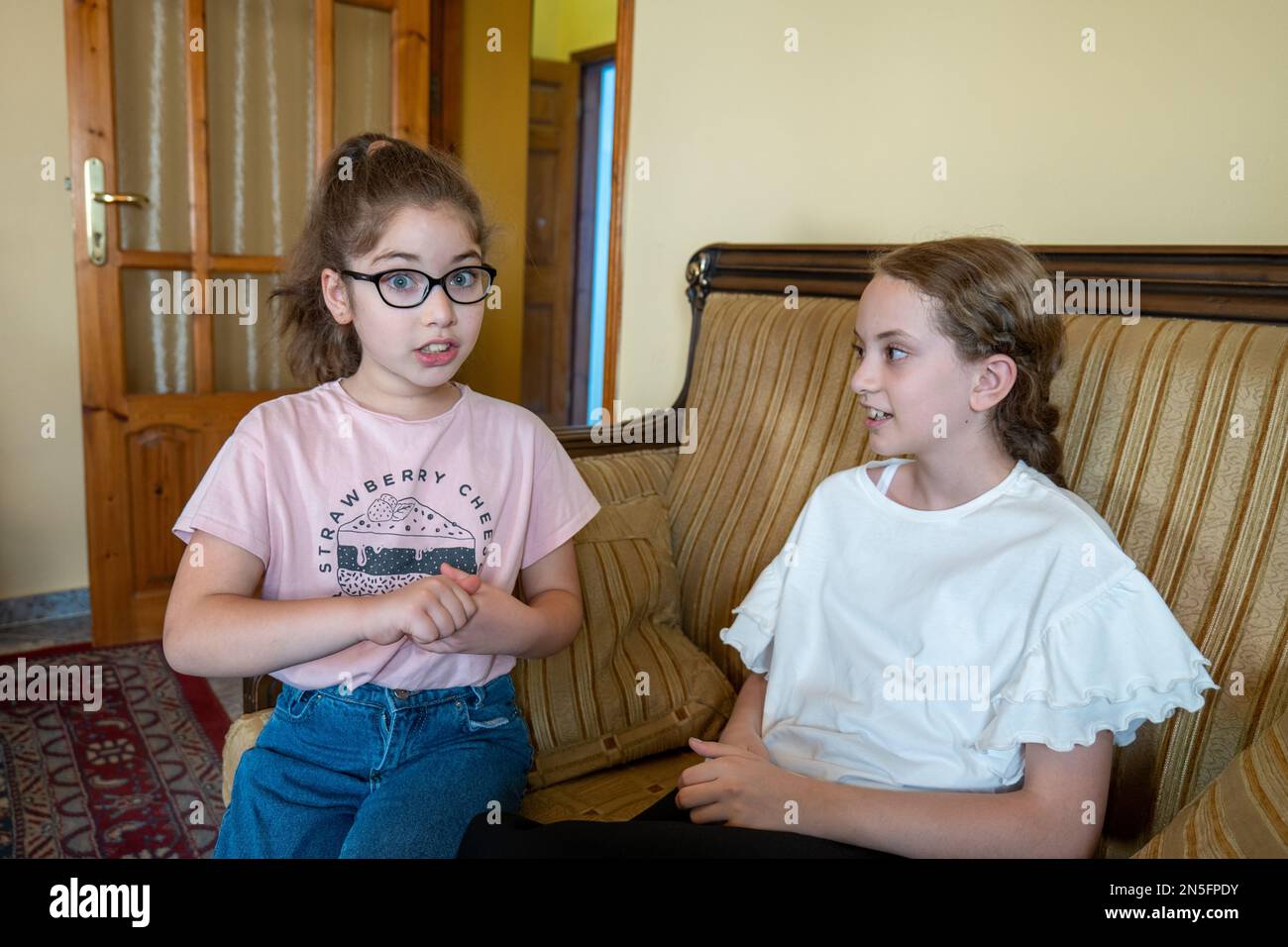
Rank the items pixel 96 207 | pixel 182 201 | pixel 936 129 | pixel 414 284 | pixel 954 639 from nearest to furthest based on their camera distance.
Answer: pixel 954 639, pixel 414 284, pixel 936 129, pixel 96 207, pixel 182 201

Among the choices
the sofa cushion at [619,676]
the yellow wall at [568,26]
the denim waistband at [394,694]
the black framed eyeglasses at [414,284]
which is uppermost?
the yellow wall at [568,26]

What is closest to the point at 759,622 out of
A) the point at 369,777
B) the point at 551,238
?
the point at 369,777

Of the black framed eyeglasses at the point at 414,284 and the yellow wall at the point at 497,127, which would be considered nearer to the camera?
the black framed eyeglasses at the point at 414,284

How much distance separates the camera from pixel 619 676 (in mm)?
1562

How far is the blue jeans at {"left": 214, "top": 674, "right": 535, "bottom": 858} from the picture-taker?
1.10 meters

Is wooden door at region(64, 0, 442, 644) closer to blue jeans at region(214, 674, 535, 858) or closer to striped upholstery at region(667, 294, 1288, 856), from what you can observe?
blue jeans at region(214, 674, 535, 858)

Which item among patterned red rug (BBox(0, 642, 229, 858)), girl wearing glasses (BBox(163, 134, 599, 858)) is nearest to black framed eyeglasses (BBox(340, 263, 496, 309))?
girl wearing glasses (BBox(163, 134, 599, 858))

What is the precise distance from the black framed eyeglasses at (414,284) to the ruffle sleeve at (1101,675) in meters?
0.74

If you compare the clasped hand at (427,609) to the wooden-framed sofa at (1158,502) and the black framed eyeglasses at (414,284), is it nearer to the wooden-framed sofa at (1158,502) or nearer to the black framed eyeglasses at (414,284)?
the black framed eyeglasses at (414,284)

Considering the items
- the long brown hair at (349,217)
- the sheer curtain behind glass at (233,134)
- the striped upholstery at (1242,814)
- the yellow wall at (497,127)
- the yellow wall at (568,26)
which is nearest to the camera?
the striped upholstery at (1242,814)

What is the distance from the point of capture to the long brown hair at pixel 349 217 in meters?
1.20

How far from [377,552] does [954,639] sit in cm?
65

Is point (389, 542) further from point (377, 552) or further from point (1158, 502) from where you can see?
point (1158, 502)

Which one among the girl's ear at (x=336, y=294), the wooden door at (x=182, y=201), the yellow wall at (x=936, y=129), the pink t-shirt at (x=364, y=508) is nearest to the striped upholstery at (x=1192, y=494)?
the yellow wall at (x=936, y=129)
